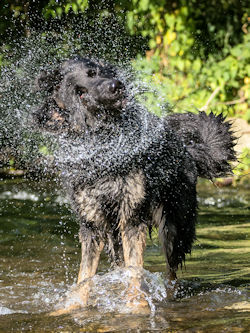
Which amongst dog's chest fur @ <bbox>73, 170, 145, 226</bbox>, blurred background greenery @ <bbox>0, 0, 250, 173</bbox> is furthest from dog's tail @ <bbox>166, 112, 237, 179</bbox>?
blurred background greenery @ <bbox>0, 0, 250, 173</bbox>

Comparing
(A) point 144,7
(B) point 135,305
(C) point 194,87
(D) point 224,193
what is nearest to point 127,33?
(A) point 144,7

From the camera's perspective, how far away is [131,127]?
13.0ft

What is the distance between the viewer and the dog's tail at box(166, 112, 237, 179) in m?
4.67

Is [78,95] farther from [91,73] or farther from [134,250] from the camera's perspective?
[134,250]

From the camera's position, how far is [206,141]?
187 inches

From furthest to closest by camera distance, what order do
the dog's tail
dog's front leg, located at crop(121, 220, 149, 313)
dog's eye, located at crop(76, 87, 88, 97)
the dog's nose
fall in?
the dog's tail
dog's eye, located at crop(76, 87, 88, 97)
dog's front leg, located at crop(121, 220, 149, 313)
the dog's nose

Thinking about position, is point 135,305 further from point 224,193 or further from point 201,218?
point 224,193

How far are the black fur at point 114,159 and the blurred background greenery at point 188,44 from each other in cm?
473

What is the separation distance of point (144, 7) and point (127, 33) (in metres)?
0.53

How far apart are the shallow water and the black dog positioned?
0.32m

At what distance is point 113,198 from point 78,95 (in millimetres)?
818

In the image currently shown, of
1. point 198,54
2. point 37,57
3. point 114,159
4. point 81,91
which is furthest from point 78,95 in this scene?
point 198,54

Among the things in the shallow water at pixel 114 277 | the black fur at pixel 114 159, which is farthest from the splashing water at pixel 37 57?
the black fur at pixel 114 159

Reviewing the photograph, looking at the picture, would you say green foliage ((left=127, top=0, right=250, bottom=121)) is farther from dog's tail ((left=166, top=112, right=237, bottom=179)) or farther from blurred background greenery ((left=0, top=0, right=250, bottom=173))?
dog's tail ((left=166, top=112, right=237, bottom=179))
